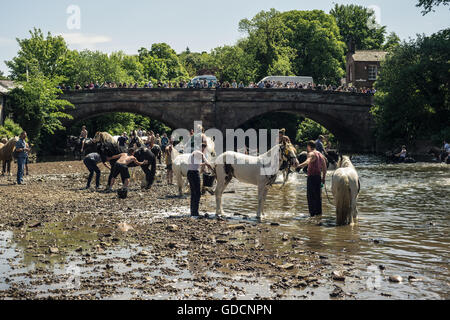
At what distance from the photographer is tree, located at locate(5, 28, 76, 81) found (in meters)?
62.9

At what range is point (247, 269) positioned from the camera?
8.62 m

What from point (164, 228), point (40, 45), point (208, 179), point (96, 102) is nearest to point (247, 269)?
point (164, 228)

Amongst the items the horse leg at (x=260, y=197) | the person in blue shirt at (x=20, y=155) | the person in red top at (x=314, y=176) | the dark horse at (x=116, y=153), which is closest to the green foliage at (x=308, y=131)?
the person in blue shirt at (x=20, y=155)

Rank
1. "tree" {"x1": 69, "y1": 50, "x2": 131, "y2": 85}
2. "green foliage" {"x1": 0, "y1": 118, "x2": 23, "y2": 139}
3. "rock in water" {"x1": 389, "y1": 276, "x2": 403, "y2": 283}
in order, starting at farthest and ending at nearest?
"tree" {"x1": 69, "y1": 50, "x2": 131, "y2": 85} < "green foliage" {"x1": 0, "y1": 118, "x2": 23, "y2": 139} < "rock in water" {"x1": 389, "y1": 276, "x2": 403, "y2": 283}

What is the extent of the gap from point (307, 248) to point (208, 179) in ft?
25.6

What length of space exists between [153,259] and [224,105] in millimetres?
46347

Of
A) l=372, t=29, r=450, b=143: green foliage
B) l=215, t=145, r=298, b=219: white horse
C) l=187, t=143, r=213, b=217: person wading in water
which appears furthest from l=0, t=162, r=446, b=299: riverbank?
l=372, t=29, r=450, b=143: green foliage

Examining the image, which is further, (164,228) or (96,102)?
(96,102)

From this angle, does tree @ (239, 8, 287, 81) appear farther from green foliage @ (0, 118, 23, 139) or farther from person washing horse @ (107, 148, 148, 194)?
person washing horse @ (107, 148, 148, 194)

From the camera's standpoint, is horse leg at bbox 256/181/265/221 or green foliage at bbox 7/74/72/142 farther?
green foliage at bbox 7/74/72/142

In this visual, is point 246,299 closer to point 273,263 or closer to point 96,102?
point 273,263

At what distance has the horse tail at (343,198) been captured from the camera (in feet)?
41.5

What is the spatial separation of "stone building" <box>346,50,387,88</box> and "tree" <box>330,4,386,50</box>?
12280mm

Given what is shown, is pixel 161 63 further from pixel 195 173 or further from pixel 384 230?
pixel 384 230
